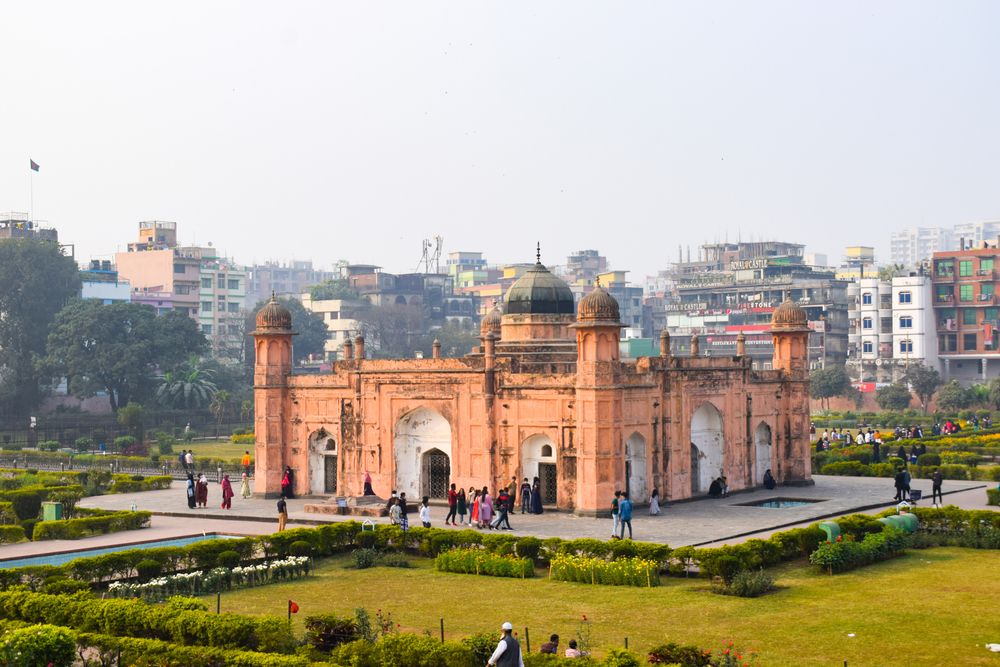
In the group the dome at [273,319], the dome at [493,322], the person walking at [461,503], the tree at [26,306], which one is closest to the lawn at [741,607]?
the person walking at [461,503]

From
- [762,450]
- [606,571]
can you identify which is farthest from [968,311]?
[606,571]

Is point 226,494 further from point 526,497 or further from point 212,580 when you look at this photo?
point 212,580

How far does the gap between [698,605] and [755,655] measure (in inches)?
170

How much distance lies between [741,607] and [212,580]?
10299 mm

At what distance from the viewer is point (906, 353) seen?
102 m

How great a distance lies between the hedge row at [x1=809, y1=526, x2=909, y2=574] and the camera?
26875mm

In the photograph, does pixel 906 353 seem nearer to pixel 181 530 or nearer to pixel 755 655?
pixel 181 530

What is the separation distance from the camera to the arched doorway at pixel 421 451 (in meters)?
39.9

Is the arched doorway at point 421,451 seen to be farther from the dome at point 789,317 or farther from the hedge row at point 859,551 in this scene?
the hedge row at point 859,551

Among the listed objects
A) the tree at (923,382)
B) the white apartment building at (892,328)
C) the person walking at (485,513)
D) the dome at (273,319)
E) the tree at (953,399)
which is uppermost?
the white apartment building at (892,328)

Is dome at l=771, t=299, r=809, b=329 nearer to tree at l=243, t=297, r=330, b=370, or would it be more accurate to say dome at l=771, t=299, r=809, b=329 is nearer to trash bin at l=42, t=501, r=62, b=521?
trash bin at l=42, t=501, r=62, b=521

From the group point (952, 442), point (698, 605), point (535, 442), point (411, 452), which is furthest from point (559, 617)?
point (952, 442)

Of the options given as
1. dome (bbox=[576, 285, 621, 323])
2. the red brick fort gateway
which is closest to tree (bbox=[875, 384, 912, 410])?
the red brick fort gateway

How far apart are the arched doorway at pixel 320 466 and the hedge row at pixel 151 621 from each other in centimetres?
1995
